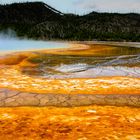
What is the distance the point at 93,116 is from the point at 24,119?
131 centimetres

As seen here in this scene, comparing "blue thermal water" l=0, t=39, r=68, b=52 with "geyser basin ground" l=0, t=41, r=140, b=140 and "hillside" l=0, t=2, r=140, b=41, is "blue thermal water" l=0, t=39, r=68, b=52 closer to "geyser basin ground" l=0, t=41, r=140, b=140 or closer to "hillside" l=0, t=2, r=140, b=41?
"geyser basin ground" l=0, t=41, r=140, b=140

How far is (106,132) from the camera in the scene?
540cm

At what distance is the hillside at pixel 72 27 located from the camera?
58.5 metres

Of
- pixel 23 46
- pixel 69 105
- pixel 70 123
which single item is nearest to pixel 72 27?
pixel 23 46

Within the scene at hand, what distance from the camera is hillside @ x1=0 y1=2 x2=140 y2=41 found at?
5853cm

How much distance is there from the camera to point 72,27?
6625 cm

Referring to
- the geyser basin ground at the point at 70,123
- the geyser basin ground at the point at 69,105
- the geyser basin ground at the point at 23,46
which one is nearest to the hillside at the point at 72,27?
the geyser basin ground at the point at 23,46

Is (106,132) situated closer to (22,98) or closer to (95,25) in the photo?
(22,98)

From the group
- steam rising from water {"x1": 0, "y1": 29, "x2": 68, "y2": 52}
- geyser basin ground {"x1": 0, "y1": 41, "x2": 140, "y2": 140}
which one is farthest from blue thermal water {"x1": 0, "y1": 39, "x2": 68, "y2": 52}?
geyser basin ground {"x1": 0, "y1": 41, "x2": 140, "y2": 140}

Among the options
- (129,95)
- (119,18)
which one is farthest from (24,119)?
(119,18)

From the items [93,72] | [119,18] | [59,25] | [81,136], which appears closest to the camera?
[81,136]

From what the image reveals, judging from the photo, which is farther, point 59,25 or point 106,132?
point 59,25

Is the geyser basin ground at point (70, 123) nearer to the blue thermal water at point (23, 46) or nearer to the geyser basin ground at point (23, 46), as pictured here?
the geyser basin ground at point (23, 46)

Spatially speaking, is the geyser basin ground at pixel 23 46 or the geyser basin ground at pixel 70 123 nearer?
the geyser basin ground at pixel 70 123
